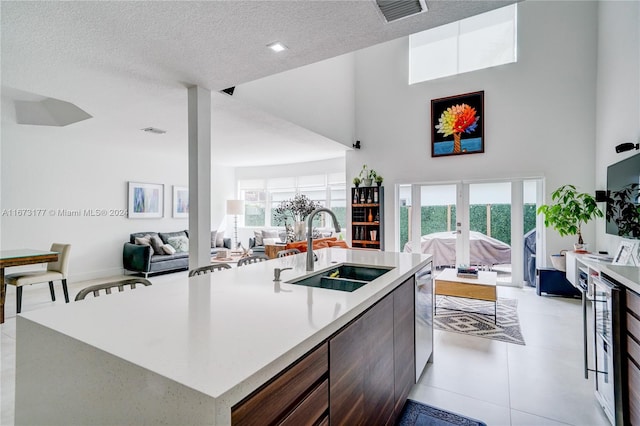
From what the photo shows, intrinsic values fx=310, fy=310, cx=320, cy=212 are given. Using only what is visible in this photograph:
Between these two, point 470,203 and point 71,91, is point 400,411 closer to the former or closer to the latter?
point 71,91

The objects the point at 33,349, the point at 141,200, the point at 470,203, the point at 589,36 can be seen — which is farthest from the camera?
the point at 141,200

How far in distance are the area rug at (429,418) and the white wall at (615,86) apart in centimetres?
348

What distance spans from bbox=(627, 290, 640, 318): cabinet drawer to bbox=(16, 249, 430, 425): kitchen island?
120 centimetres

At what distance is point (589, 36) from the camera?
477 cm

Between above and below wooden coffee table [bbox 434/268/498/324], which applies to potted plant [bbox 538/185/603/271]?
above

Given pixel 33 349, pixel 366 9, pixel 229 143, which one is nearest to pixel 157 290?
pixel 33 349

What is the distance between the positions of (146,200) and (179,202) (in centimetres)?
79

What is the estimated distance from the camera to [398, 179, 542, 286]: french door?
5.29 metres

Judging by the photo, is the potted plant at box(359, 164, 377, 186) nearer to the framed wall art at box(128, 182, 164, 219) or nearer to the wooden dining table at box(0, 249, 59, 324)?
the framed wall art at box(128, 182, 164, 219)

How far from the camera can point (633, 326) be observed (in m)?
→ 1.53

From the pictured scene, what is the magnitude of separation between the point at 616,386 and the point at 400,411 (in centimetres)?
116

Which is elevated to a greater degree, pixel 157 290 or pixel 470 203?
pixel 470 203

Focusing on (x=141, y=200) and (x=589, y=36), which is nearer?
(x=589, y=36)

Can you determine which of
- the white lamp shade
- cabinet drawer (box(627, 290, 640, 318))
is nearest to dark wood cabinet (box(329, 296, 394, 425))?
cabinet drawer (box(627, 290, 640, 318))
